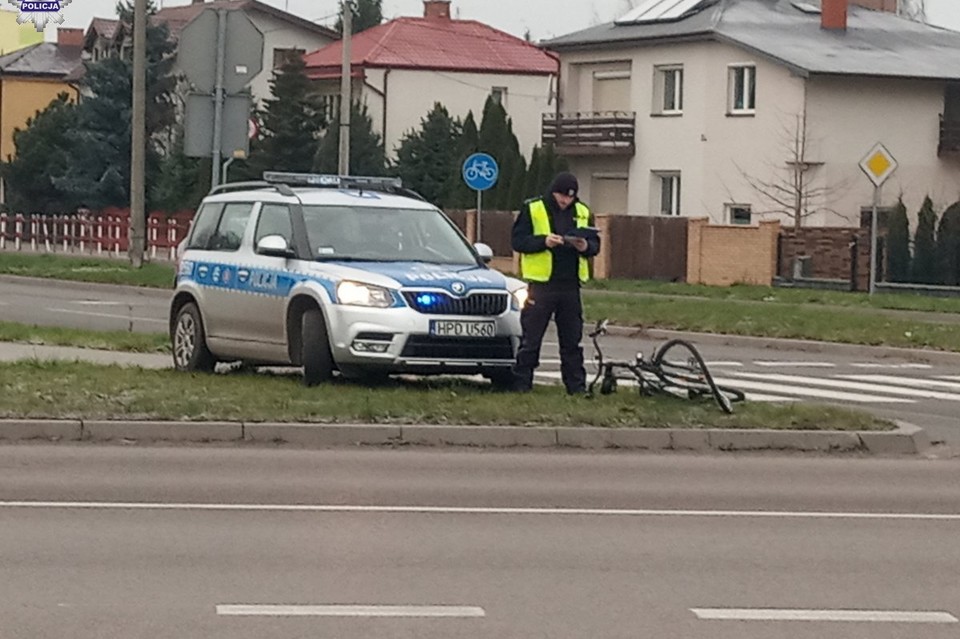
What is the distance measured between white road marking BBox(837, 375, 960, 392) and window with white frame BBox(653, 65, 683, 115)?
103 ft

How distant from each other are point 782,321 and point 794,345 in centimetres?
173

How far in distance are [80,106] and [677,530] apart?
59562 mm

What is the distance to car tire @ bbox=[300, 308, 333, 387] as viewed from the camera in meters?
15.9

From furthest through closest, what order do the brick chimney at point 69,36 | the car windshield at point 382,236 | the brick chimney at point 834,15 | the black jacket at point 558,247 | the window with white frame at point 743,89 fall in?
the brick chimney at point 69,36 < the brick chimney at point 834,15 < the window with white frame at point 743,89 < the car windshield at point 382,236 < the black jacket at point 558,247

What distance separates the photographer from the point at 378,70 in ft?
222

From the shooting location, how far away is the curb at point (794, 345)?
24.6 m

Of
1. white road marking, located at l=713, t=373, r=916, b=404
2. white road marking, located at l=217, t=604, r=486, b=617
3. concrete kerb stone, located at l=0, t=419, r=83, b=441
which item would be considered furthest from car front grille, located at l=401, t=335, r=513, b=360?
white road marking, located at l=217, t=604, r=486, b=617

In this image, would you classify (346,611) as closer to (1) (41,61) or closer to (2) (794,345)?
(2) (794,345)

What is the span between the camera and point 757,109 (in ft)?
163

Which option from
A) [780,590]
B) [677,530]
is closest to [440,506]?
[677,530]

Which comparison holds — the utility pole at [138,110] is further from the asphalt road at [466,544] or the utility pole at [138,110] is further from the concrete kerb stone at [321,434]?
the asphalt road at [466,544]

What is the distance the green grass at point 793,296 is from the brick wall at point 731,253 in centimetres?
287

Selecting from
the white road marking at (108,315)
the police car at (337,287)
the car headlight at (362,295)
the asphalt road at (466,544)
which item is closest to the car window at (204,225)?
the police car at (337,287)

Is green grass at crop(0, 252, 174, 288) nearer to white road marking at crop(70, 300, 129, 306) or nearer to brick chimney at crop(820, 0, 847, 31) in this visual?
white road marking at crop(70, 300, 129, 306)
